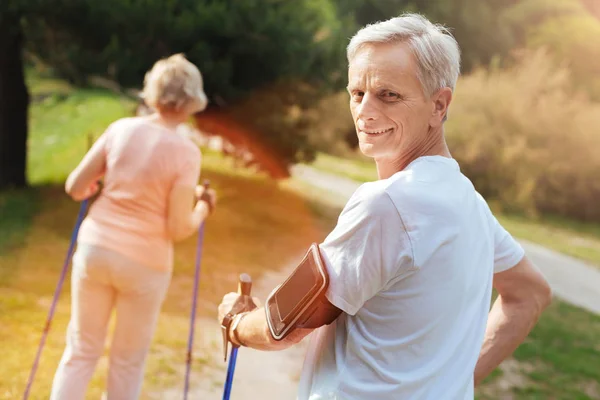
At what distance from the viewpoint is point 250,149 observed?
884 cm

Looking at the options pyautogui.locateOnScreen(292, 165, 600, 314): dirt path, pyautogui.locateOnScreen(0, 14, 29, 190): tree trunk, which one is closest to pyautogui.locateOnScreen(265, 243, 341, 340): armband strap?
pyautogui.locateOnScreen(292, 165, 600, 314): dirt path

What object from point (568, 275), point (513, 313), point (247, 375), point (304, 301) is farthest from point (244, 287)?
point (568, 275)

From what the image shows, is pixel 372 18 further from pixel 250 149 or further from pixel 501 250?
pixel 501 250

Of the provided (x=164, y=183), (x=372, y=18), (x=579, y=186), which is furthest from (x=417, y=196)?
(x=372, y=18)

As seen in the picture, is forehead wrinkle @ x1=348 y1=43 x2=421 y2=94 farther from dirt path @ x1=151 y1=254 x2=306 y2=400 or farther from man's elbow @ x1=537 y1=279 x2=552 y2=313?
dirt path @ x1=151 y1=254 x2=306 y2=400

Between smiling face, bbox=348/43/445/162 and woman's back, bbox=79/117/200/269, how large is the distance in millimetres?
1384

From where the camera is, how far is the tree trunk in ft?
25.5

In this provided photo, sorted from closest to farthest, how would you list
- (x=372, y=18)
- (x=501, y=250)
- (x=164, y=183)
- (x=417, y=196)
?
(x=417, y=196) < (x=501, y=250) < (x=164, y=183) < (x=372, y=18)

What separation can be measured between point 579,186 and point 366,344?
14951 millimetres

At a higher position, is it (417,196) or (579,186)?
(417,196)

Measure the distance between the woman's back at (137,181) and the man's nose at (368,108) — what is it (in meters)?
1.42

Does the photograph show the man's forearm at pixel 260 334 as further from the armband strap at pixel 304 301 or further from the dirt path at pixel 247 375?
the dirt path at pixel 247 375

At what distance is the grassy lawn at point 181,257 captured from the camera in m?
4.61

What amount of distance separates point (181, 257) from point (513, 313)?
19.0 feet
